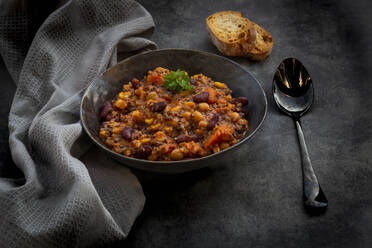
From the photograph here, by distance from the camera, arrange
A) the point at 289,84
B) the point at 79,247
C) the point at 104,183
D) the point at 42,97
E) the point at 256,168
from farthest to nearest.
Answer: the point at 289,84 < the point at 42,97 < the point at 256,168 < the point at 104,183 < the point at 79,247

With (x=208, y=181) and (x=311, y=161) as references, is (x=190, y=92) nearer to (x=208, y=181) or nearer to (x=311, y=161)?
(x=208, y=181)

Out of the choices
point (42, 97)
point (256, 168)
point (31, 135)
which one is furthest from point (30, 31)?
point (256, 168)

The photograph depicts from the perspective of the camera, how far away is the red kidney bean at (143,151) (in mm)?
2812

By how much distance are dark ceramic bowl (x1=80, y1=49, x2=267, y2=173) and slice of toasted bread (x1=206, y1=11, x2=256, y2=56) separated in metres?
0.51

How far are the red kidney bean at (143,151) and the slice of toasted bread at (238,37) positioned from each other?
167cm

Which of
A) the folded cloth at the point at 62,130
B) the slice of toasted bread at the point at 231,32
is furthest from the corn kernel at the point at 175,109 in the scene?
the slice of toasted bread at the point at 231,32

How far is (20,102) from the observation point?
3.31 meters

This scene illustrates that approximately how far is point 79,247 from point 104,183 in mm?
518

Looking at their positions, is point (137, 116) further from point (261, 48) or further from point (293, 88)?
point (261, 48)

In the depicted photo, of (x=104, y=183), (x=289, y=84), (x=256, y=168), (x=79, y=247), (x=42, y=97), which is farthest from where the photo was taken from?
(x=289, y=84)

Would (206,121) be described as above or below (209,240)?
above

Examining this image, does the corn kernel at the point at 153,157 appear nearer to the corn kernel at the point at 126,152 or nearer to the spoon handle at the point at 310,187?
the corn kernel at the point at 126,152

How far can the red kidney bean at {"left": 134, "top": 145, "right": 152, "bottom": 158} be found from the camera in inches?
111

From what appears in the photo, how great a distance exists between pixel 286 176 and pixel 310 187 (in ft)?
0.72
